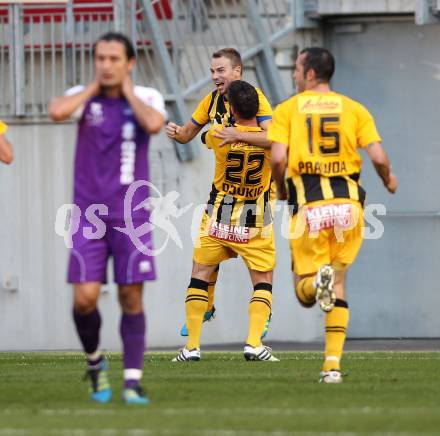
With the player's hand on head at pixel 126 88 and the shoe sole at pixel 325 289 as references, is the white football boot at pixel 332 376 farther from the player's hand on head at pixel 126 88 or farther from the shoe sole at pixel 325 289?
the player's hand on head at pixel 126 88

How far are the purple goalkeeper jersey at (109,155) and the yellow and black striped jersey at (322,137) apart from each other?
144 centimetres

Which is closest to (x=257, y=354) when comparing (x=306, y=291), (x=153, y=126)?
(x=306, y=291)

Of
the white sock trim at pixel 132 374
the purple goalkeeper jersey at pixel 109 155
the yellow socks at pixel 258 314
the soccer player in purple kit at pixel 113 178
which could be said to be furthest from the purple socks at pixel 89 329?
the yellow socks at pixel 258 314

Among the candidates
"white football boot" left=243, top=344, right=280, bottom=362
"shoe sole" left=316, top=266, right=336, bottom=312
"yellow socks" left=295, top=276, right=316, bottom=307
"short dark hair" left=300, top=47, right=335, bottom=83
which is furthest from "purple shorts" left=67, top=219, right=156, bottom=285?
"white football boot" left=243, top=344, right=280, bottom=362

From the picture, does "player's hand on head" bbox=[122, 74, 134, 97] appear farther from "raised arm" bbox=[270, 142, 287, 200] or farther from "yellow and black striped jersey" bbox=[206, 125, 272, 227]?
"yellow and black striped jersey" bbox=[206, 125, 272, 227]

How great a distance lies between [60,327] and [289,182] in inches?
301

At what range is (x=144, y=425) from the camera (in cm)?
674

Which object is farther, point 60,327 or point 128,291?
point 60,327

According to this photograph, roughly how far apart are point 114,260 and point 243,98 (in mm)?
3800

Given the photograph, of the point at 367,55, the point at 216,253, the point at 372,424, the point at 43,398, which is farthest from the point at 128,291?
the point at 367,55

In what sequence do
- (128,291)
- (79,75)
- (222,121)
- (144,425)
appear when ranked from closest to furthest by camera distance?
(144,425) < (128,291) < (222,121) < (79,75)

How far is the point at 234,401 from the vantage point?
7.89 m

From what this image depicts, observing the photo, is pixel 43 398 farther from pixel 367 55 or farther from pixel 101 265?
pixel 367 55

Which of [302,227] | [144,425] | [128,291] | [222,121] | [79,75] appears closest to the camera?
[144,425]
